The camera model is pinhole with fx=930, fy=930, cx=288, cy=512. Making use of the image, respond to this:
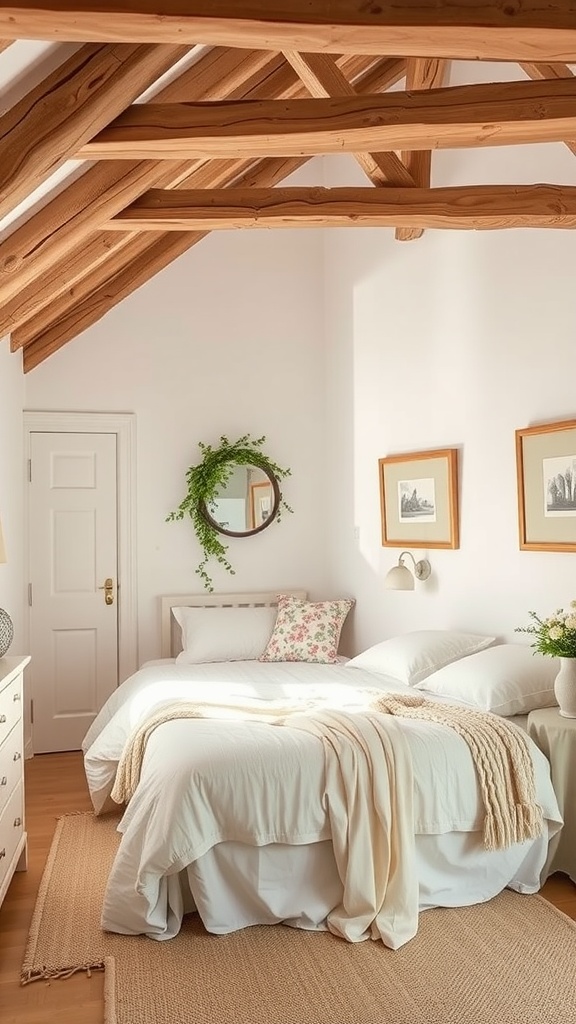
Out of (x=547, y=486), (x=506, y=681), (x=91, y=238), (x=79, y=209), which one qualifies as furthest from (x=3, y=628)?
(x=547, y=486)

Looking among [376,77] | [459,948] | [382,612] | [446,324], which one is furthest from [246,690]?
[376,77]

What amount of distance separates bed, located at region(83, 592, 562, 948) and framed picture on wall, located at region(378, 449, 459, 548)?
4.81 feet

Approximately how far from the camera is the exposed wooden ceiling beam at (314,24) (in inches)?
70.3

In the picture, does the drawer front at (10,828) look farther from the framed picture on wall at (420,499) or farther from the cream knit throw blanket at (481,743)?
the framed picture on wall at (420,499)

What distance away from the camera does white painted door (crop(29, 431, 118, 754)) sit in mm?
5645

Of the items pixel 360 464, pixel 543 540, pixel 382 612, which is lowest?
pixel 382 612

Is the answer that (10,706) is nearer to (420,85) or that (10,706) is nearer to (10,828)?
(10,828)

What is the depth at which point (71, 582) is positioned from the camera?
571 cm

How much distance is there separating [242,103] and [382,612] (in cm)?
335

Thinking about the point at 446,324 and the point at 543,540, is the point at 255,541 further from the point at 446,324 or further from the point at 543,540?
the point at 543,540

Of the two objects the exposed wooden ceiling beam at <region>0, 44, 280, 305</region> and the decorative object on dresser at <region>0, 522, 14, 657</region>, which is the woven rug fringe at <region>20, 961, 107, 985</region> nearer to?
the decorative object on dresser at <region>0, 522, 14, 657</region>

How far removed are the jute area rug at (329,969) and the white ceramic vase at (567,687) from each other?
680mm

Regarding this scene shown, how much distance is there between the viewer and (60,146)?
8.05 ft

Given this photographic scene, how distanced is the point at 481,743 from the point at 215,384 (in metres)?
3.37
